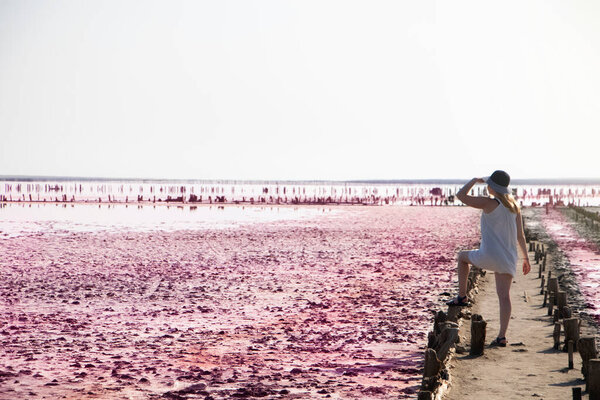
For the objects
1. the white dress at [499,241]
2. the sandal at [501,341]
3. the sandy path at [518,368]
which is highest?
the white dress at [499,241]

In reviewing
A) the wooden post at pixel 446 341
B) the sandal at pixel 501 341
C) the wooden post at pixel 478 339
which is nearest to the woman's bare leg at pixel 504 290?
the wooden post at pixel 478 339

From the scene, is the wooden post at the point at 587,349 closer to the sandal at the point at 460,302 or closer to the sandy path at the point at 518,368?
the sandy path at the point at 518,368

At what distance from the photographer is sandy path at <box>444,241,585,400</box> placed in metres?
8.71

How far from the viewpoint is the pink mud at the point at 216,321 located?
10008 millimetres

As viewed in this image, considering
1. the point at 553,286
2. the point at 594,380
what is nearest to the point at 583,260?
the point at 553,286

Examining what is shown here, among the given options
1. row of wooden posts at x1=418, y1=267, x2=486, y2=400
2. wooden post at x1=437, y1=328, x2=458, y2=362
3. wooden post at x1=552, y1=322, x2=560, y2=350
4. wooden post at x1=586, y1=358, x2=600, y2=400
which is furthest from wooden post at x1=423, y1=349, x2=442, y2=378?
wooden post at x1=552, y1=322, x2=560, y2=350

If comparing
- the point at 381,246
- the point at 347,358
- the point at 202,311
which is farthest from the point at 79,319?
the point at 381,246

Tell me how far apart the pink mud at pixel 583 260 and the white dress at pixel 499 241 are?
5.08 meters

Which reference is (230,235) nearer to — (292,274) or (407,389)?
(292,274)

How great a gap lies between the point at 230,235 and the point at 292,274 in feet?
57.8

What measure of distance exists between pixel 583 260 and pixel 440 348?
18.3 metres

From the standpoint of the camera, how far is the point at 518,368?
9.72m

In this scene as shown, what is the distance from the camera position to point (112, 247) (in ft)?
105

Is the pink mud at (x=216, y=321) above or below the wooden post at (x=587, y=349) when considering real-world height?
below
